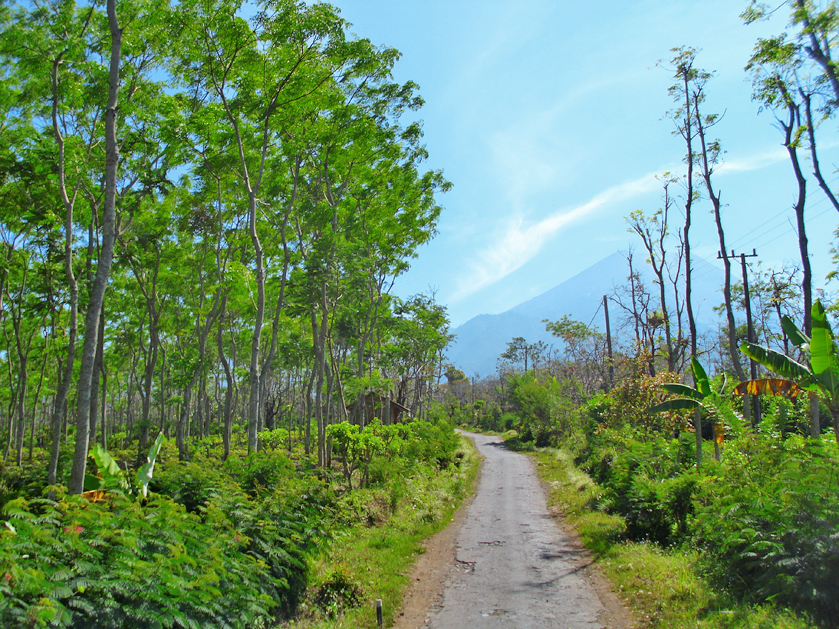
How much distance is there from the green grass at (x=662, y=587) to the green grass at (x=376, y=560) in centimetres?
387

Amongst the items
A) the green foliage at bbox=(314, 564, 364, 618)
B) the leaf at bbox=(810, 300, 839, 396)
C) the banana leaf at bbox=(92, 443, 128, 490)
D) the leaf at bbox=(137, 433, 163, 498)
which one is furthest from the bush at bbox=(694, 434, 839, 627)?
the banana leaf at bbox=(92, 443, 128, 490)

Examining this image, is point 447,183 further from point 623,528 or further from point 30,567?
point 30,567

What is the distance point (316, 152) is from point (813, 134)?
1564 cm

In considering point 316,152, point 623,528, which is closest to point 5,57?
point 316,152

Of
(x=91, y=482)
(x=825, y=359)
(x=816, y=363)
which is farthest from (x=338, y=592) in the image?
(x=825, y=359)

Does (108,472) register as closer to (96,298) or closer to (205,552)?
(96,298)

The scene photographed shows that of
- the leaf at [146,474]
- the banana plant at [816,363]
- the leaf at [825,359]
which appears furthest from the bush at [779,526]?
the leaf at [146,474]

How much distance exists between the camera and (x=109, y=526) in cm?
479

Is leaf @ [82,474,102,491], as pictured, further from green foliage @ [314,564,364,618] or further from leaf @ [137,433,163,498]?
green foliage @ [314,564,364,618]

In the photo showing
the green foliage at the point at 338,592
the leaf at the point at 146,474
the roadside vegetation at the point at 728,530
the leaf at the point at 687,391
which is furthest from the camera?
the leaf at the point at 687,391

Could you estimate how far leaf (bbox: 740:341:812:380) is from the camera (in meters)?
8.60

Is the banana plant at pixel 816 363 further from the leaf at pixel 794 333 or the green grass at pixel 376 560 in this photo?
the green grass at pixel 376 560

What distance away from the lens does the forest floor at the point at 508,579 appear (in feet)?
25.5

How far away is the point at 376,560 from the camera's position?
33.0ft
